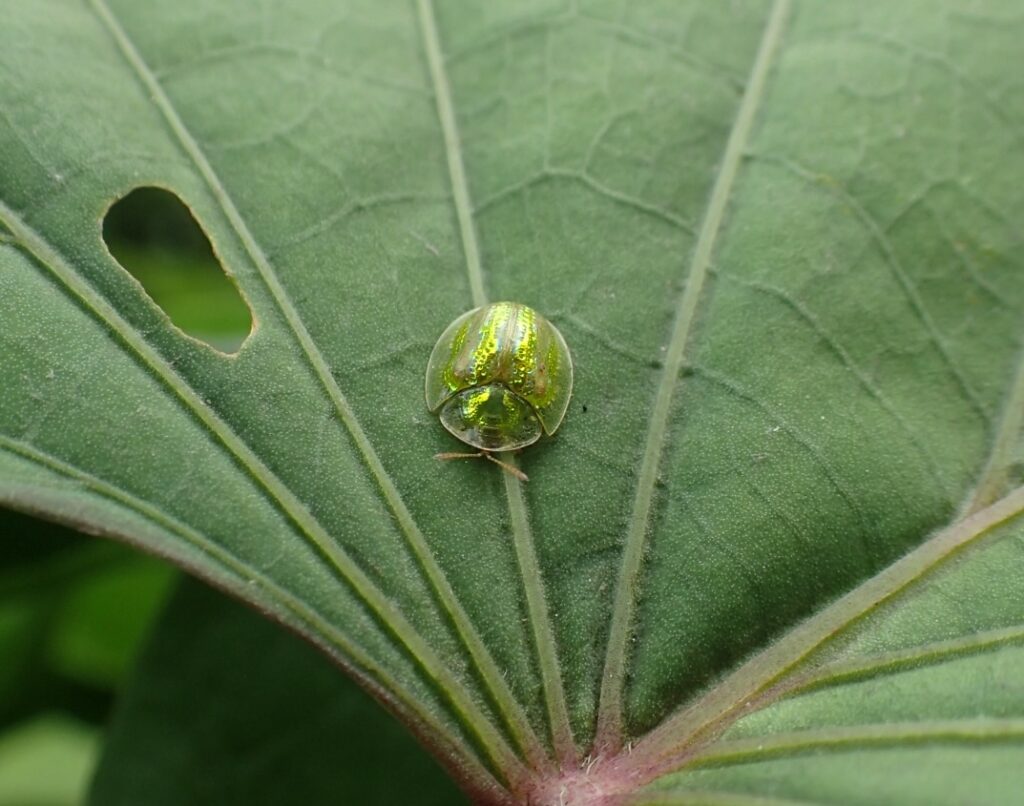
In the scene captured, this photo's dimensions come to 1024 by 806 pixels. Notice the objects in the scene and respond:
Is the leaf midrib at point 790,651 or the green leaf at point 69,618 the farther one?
the green leaf at point 69,618

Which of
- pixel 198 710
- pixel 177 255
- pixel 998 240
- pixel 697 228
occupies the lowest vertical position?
pixel 998 240

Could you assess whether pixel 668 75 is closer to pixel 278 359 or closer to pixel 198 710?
pixel 278 359

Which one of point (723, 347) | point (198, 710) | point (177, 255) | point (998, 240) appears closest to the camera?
point (723, 347)

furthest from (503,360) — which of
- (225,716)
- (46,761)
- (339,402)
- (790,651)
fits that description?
(46,761)

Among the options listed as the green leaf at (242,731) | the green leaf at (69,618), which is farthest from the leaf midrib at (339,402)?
the green leaf at (69,618)

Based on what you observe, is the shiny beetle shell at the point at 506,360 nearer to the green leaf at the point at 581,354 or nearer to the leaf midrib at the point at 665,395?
the green leaf at the point at 581,354

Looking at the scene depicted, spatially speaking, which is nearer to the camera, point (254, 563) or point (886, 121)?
point (254, 563)

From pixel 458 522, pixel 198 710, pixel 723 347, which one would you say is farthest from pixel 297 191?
pixel 198 710
